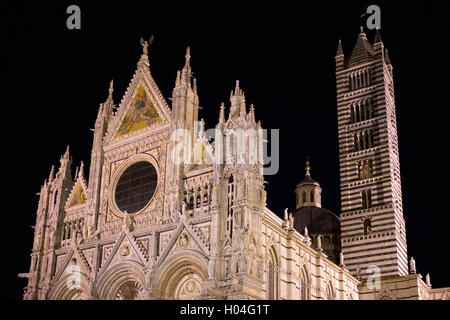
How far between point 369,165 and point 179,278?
21.5 meters

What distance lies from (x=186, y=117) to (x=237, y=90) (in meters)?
3.30

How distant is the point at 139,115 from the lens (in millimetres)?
35094

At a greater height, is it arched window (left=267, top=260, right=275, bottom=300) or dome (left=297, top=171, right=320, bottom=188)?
dome (left=297, top=171, right=320, bottom=188)

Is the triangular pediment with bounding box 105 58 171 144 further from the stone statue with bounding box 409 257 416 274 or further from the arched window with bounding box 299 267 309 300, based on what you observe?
the stone statue with bounding box 409 257 416 274

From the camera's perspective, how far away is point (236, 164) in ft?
94.4

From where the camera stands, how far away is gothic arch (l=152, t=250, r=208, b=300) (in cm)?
2894

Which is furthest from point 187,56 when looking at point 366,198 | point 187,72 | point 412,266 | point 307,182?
point 307,182

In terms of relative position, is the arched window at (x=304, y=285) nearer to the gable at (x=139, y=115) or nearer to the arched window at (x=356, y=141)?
the gable at (x=139, y=115)

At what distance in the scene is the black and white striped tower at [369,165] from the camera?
43.6 meters

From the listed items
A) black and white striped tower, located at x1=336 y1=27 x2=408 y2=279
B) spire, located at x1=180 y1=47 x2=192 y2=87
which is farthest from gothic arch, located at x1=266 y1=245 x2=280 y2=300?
black and white striped tower, located at x1=336 y1=27 x2=408 y2=279

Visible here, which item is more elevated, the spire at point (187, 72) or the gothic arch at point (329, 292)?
the spire at point (187, 72)

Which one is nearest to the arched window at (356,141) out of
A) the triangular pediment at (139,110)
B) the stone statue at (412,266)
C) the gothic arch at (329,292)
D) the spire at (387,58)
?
the spire at (387,58)

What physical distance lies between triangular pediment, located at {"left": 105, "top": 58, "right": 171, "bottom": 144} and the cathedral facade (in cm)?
7

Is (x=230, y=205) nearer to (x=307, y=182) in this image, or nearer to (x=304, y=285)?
(x=304, y=285)
